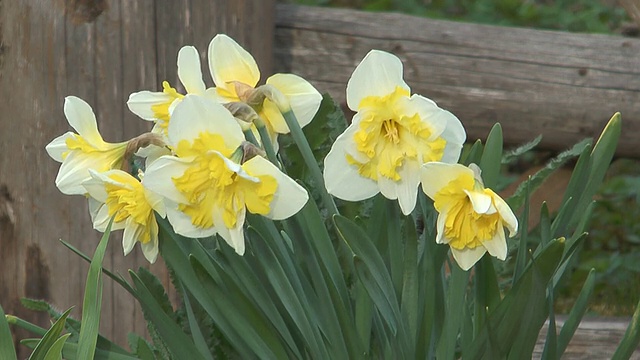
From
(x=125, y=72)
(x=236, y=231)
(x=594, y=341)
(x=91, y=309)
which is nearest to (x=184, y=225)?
(x=236, y=231)

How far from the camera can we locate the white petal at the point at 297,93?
0.90 m

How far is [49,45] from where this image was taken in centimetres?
157

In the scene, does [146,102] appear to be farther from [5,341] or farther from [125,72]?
[125,72]

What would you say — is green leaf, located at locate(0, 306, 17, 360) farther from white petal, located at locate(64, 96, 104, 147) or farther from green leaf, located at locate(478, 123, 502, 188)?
green leaf, located at locate(478, 123, 502, 188)

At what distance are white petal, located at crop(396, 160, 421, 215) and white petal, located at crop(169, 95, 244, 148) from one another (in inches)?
6.3

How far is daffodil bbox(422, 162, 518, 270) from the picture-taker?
80 centimetres

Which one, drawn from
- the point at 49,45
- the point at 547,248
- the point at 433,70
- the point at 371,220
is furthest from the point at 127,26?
the point at 547,248

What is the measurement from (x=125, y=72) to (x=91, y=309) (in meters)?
0.76

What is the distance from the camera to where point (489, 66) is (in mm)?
1857

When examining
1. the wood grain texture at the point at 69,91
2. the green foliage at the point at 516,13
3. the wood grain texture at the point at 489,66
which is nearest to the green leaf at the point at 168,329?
the wood grain texture at the point at 69,91

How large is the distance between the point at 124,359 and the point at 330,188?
301 millimetres

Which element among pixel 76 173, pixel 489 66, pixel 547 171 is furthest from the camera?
pixel 489 66

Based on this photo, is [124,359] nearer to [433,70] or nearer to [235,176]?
[235,176]

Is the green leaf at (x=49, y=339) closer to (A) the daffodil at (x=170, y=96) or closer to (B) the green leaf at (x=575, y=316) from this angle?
(A) the daffodil at (x=170, y=96)
